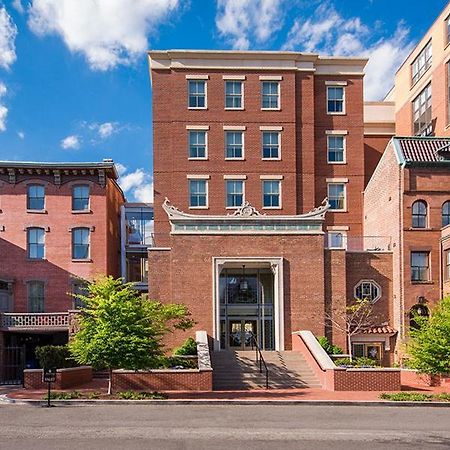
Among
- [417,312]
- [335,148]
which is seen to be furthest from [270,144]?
[417,312]

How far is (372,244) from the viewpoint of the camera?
36.8 metres

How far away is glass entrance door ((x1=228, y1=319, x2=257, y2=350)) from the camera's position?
34625 millimetres

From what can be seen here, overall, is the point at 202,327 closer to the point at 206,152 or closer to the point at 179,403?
the point at 179,403

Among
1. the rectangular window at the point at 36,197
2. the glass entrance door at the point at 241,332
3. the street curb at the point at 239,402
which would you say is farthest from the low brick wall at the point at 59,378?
the rectangular window at the point at 36,197

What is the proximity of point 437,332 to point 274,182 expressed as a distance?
17.3 m

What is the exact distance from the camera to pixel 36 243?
1431 inches

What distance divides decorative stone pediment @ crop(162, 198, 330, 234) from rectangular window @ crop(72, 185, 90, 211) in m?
6.42

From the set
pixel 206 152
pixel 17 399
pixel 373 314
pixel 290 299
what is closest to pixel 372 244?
pixel 373 314

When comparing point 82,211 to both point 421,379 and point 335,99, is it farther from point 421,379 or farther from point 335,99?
point 421,379

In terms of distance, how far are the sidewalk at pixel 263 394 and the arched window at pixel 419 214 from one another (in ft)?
34.0

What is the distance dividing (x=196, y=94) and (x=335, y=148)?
400 inches

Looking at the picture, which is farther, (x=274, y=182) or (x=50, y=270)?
(x=274, y=182)

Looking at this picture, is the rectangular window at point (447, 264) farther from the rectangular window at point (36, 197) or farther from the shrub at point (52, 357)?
the rectangular window at point (36, 197)

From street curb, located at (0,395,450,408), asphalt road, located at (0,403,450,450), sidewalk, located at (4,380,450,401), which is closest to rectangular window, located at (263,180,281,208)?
sidewalk, located at (4,380,450,401)
